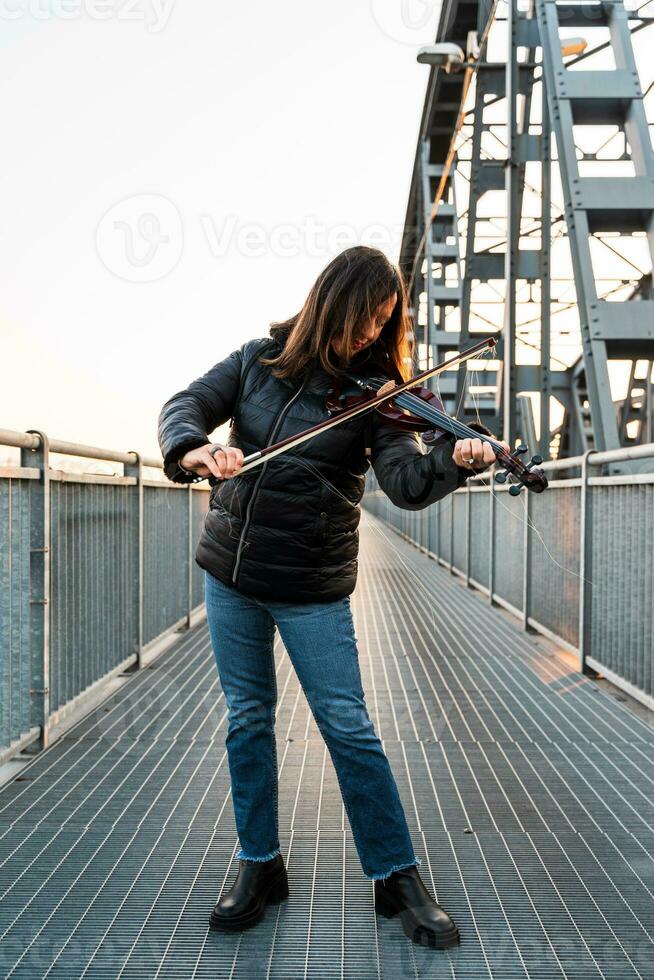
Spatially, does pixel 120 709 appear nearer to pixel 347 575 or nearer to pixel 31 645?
pixel 31 645

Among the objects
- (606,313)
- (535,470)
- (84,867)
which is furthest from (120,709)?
(606,313)

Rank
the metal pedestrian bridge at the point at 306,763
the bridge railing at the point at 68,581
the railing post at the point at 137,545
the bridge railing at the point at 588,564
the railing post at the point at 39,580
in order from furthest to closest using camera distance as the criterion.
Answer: the railing post at the point at 137,545 < the bridge railing at the point at 588,564 < the railing post at the point at 39,580 < the bridge railing at the point at 68,581 < the metal pedestrian bridge at the point at 306,763

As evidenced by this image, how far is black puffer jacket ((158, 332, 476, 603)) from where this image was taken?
2.44 meters

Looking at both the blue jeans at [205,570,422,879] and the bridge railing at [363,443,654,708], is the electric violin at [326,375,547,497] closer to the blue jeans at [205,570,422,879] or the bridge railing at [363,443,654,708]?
the bridge railing at [363,443,654,708]

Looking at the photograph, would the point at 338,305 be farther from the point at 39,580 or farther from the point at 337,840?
the point at 39,580

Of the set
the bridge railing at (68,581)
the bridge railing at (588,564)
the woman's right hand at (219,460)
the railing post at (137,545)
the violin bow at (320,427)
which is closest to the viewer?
the woman's right hand at (219,460)

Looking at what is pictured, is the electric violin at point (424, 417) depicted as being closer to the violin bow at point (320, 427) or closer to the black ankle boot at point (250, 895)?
the violin bow at point (320, 427)

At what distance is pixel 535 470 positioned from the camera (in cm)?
247

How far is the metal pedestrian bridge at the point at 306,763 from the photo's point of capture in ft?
7.93

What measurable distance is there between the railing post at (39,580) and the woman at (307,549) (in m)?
1.54

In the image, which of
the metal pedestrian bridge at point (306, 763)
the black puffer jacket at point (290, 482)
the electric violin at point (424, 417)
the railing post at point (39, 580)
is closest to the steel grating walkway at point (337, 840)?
the metal pedestrian bridge at point (306, 763)

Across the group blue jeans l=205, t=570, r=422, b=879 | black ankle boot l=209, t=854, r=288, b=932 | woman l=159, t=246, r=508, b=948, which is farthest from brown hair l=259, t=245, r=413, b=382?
black ankle boot l=209, t=854, r=288, b=932

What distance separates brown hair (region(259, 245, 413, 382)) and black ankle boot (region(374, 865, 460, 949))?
134cm

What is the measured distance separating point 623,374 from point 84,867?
1649 cm
